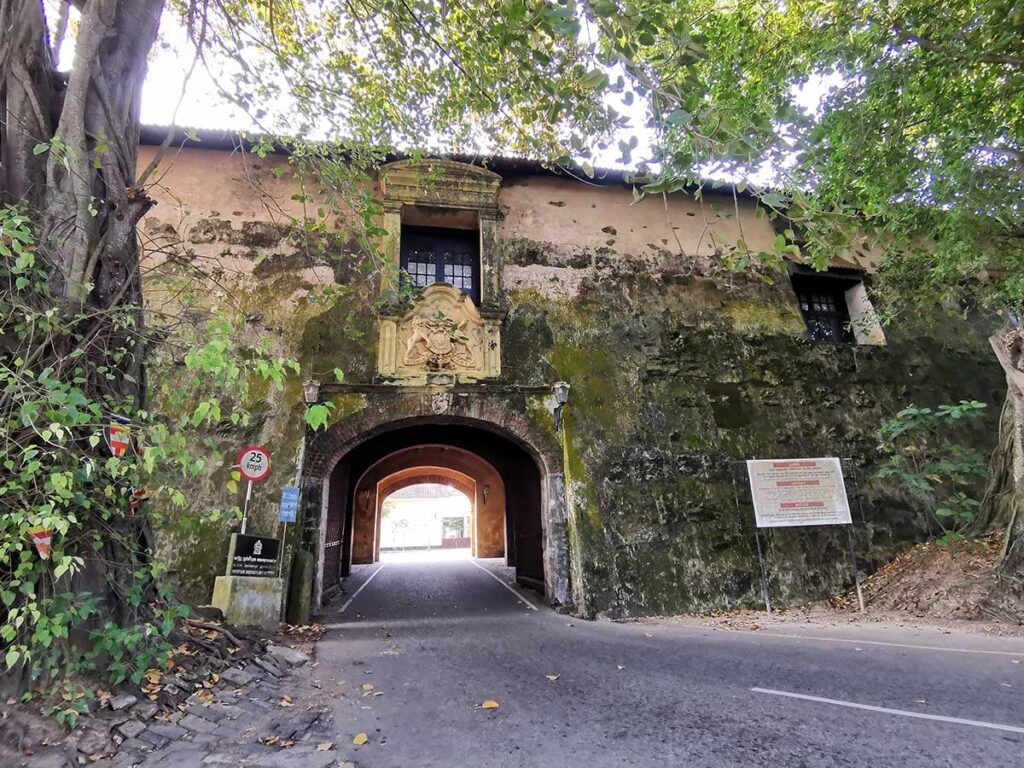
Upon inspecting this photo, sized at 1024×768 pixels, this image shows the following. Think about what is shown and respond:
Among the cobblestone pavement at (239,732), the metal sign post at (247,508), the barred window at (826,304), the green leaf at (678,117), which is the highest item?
the barred window at (826,304)

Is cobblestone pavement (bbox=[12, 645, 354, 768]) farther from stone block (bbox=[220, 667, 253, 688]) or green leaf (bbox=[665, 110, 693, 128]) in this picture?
green leaf (bbox=[665, 110, 693, 128])

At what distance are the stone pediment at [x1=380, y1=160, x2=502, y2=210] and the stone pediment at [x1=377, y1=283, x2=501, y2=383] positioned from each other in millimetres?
1589

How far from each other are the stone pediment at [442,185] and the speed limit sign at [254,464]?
4.31 metres

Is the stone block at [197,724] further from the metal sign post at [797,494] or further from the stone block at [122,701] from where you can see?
the metal sign post at [797,494]

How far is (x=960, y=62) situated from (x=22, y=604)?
28.3 feet

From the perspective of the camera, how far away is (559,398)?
768 centimetres

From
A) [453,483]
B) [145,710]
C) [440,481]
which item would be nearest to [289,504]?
[145,710]

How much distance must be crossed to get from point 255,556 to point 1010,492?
32.6ft

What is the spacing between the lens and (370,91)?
638 centimetres

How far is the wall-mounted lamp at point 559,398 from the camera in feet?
25.2

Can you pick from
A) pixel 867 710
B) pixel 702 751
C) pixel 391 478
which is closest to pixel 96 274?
pixel 702 751

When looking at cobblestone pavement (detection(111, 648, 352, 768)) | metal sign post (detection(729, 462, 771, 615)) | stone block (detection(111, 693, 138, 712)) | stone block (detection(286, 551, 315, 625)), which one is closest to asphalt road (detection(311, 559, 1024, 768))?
cobblestone pavement (detection(111, 648, 352, 768))

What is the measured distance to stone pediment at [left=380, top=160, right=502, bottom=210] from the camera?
8312mm

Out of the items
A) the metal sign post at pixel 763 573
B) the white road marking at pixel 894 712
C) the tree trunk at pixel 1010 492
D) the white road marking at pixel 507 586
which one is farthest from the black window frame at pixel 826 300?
the white road marking at pixel 894 712
